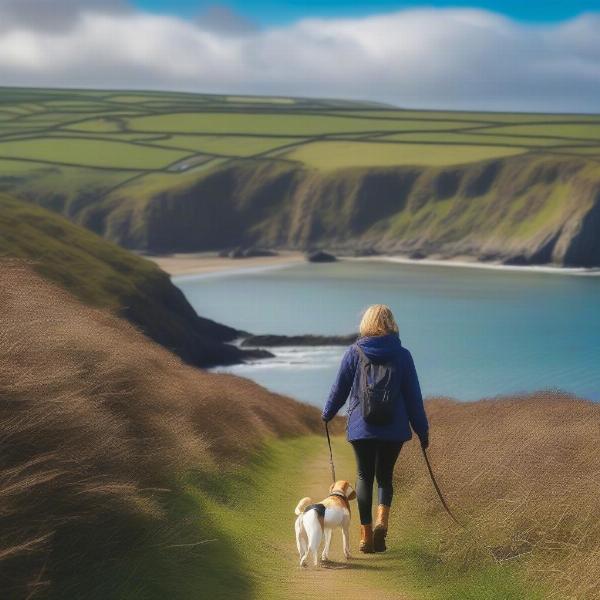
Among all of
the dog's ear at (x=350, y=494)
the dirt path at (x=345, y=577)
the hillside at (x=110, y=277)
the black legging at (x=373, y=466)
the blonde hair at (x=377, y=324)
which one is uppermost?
the blonde hair at (x=377, y=324)

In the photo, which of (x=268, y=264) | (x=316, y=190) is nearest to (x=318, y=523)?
(x=268, y=264)

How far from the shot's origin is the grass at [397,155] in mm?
183525

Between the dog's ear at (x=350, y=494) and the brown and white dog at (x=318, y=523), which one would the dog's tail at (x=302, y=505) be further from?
the dog's ear at (x=350, y=494)

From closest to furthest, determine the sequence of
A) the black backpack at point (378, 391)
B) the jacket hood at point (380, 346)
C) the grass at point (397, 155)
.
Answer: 1. the black backpack at point (378, 391)
2. the jacket hood at point (380, 346)
3. the grass at point (397, 155)

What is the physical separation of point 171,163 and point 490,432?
17946 centimetres

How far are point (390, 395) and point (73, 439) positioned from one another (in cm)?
293

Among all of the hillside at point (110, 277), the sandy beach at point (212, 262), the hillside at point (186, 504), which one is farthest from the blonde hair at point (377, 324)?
the sandy beach at point (212, 262)

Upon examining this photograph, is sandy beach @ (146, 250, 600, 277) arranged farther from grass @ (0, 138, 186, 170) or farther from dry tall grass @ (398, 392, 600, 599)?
dry tall grass @ (398, 392, 600, 599)

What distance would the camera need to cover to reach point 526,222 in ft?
535

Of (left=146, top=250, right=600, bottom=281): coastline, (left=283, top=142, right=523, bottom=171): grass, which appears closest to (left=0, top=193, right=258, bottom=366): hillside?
(left=146, top=250, right=600, bottom=281): coastline

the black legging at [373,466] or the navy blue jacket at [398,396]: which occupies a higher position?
the navy blue jacket at [398,396]

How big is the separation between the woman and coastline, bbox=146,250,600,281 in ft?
402

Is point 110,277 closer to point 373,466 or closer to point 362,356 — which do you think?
point 373,466

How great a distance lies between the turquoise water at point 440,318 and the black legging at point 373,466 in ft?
146
